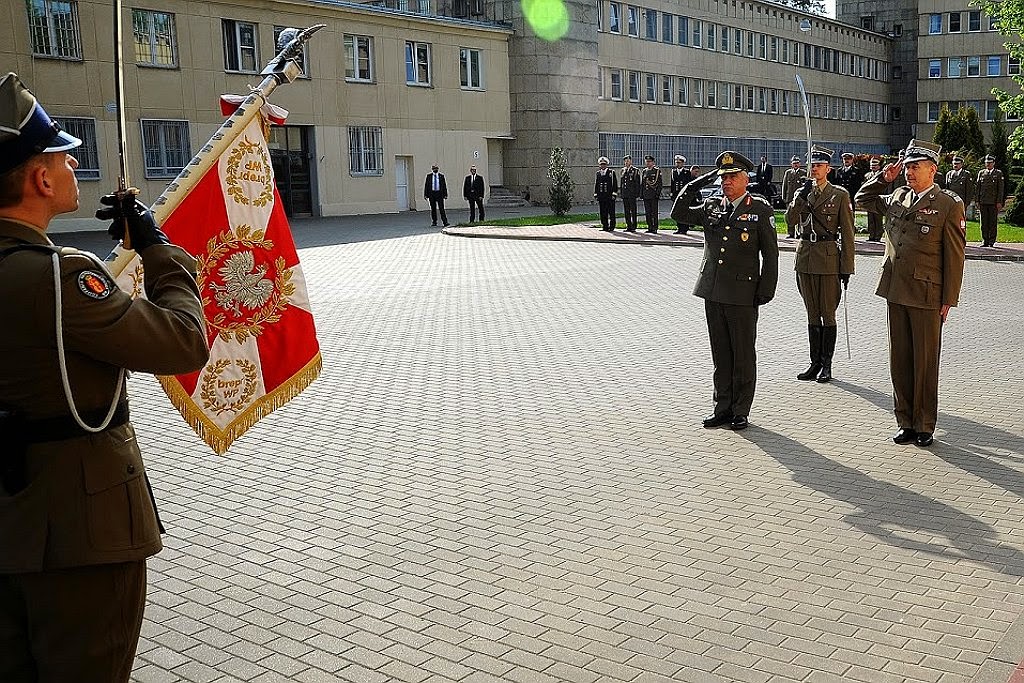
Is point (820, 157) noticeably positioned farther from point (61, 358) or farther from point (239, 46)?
point (239, 46)

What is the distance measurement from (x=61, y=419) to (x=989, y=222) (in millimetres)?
26497

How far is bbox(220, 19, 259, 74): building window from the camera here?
39.0 meters

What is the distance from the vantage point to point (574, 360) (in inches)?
469

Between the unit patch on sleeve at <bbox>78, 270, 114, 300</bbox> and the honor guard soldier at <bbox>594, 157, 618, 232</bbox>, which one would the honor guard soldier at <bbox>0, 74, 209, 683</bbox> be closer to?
the unit patch on sleeve at <bbox>78, 270, 114, 300</bbox>

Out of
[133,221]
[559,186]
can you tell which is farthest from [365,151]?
[133,221]

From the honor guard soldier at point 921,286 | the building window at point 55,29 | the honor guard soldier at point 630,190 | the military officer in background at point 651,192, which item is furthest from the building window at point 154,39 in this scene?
the honor guard soldier at point 921,286

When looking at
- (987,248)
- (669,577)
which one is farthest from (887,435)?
(987,248)

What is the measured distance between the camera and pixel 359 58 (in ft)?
143

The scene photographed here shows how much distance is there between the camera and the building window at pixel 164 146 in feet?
121

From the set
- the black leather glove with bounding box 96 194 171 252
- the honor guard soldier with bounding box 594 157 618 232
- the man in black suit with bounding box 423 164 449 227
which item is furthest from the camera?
the man in black suit with bounding box 423 164 449 227

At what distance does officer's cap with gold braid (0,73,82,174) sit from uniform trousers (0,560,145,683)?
1.13m

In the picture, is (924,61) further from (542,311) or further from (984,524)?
(984,524)

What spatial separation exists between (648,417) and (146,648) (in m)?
5.23

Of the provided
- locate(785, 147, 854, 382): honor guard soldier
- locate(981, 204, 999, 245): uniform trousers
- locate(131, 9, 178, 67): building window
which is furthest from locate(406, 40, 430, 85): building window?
locate(785, 147, 854, 382): honor guard soldier
